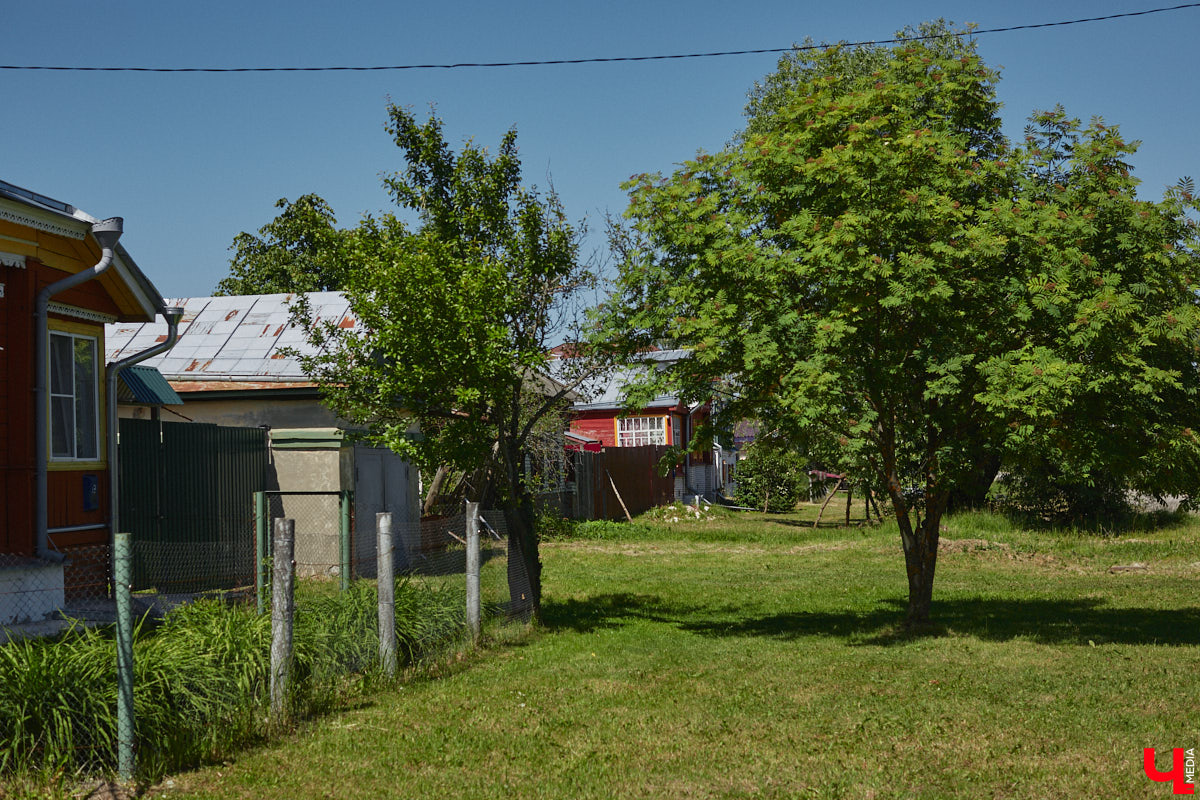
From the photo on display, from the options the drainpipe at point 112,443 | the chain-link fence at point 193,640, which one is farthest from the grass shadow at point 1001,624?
the drainpipe at point 112,443

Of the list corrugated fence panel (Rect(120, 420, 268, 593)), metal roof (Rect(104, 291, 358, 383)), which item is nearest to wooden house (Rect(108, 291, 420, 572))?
metal roof (Rect(104, 291, 358, 383))

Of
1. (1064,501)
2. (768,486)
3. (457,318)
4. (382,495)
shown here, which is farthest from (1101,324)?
(768,486)

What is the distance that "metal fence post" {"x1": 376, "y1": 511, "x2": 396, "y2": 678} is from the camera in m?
8.75

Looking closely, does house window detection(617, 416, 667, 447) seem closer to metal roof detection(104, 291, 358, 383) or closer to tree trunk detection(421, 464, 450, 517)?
tree trunk detection(421, 464, 450, 517)

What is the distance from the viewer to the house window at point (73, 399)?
11.2m

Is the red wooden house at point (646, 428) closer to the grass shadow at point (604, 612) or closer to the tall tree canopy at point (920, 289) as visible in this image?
the grass shadow at point (604, 612)

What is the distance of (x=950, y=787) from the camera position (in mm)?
6137

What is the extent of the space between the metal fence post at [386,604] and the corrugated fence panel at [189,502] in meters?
4.10

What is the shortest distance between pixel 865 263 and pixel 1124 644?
488 cm

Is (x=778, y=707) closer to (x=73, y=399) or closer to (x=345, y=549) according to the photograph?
(x=345, y=549)

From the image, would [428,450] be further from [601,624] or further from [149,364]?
[149,364]

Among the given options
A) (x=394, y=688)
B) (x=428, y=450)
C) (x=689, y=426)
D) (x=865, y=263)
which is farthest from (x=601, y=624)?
(x=689, y=426)

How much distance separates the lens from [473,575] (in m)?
10.5

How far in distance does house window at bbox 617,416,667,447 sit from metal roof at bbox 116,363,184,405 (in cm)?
2404
